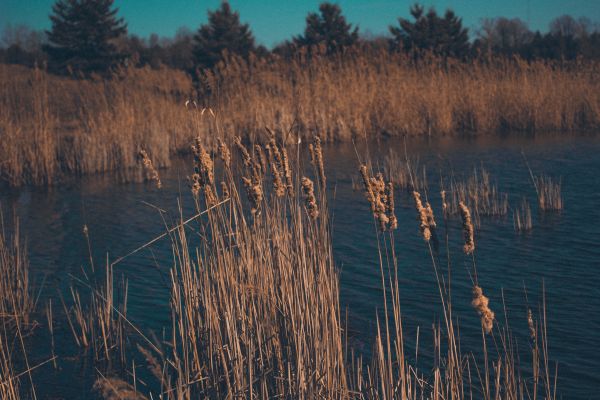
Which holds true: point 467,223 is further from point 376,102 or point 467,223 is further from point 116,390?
point 376,102

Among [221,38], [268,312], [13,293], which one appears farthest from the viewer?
[221,38]

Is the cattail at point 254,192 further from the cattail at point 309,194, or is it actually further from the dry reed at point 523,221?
the dry reed at point 523,221

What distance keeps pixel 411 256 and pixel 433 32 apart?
32.1m

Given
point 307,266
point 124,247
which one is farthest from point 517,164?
point 307,266

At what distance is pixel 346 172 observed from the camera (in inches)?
460

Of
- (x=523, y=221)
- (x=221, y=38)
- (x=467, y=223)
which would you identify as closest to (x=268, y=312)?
(x=467, y=223)

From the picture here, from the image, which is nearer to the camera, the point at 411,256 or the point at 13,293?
the point at 13,293

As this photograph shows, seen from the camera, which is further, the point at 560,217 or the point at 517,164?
the point at 517,164

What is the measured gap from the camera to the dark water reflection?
4.66 meters

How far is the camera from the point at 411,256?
22.0 ft

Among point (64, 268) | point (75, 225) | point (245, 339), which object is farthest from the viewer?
point (75, 225)

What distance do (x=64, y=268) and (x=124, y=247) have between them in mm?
890

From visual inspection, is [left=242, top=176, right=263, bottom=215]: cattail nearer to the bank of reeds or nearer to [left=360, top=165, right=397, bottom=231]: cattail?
[left=360, top=165, right=397, bottom=231]: cattail

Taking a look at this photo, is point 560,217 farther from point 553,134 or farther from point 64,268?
point 553,134
